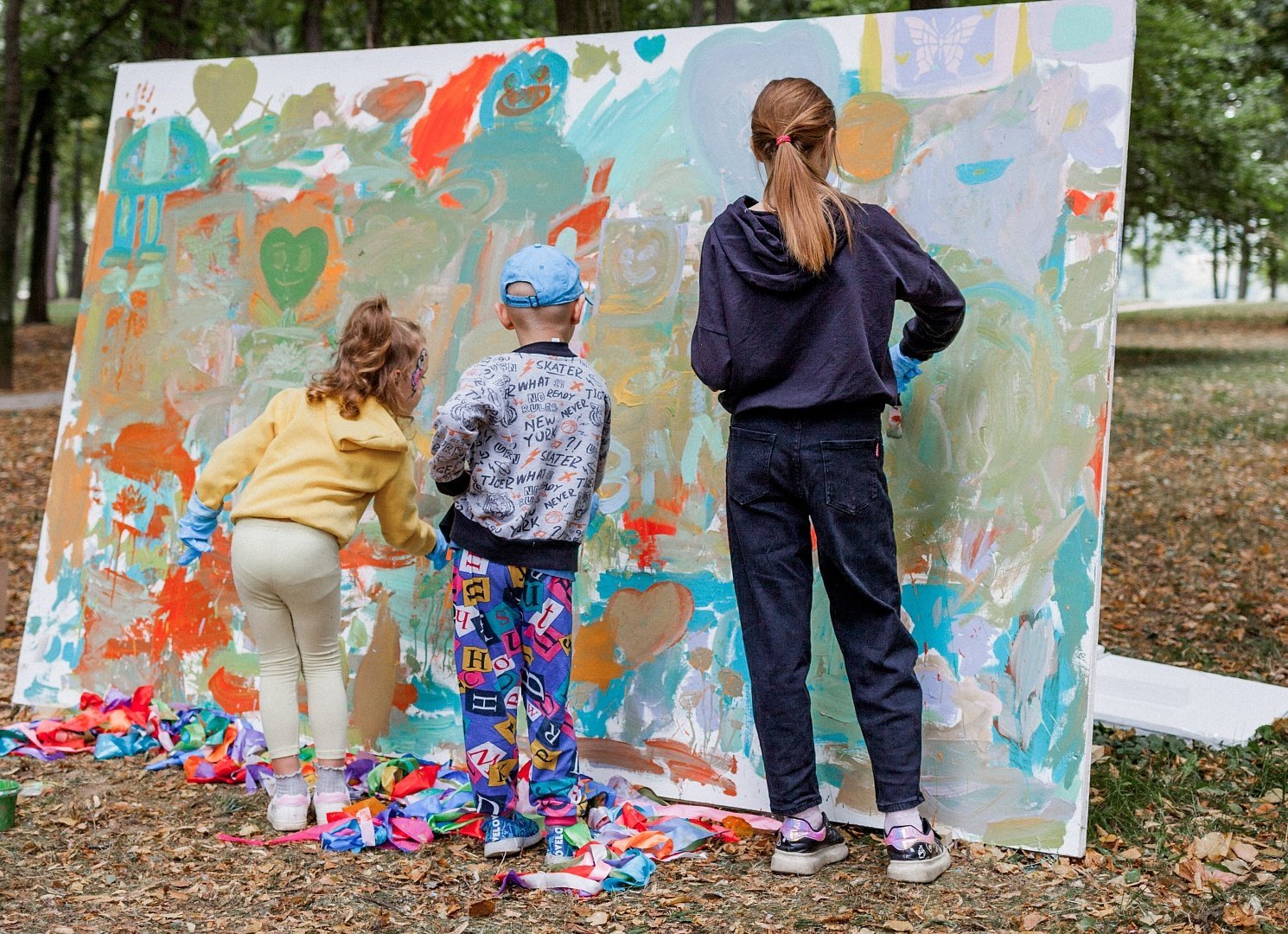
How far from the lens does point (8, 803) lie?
316cm

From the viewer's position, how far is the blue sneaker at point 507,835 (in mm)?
2992

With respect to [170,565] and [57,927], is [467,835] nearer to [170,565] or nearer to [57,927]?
[57,927]

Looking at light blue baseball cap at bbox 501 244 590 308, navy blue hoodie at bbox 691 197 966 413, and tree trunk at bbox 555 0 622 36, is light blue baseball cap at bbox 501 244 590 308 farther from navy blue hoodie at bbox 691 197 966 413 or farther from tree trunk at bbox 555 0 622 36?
tree trunk at bbox 555 0 622 36

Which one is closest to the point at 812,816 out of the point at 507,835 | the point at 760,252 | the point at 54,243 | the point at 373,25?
the point at 507,835

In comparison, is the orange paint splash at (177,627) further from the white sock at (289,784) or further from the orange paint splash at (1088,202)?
the orange paint splash at (1088,202)

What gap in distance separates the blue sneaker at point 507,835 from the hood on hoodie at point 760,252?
1.48 m

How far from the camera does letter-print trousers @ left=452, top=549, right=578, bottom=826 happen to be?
297cm

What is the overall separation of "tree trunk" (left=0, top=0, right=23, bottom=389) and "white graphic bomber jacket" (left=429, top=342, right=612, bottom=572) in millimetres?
9850

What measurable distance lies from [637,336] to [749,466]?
2.43ft

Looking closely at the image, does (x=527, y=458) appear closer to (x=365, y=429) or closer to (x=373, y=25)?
(x=365, y=429)

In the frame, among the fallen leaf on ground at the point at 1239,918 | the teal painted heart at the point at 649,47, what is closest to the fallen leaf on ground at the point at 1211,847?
the fallen leaf on ground at the point at 1239,918

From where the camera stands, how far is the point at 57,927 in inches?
103

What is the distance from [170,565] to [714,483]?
193 centimetres

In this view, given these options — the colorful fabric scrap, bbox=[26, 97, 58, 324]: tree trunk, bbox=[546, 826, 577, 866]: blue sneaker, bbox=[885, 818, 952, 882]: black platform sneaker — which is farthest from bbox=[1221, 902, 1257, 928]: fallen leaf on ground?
bbox=[26, 97, 58, 324]: tree trunk
